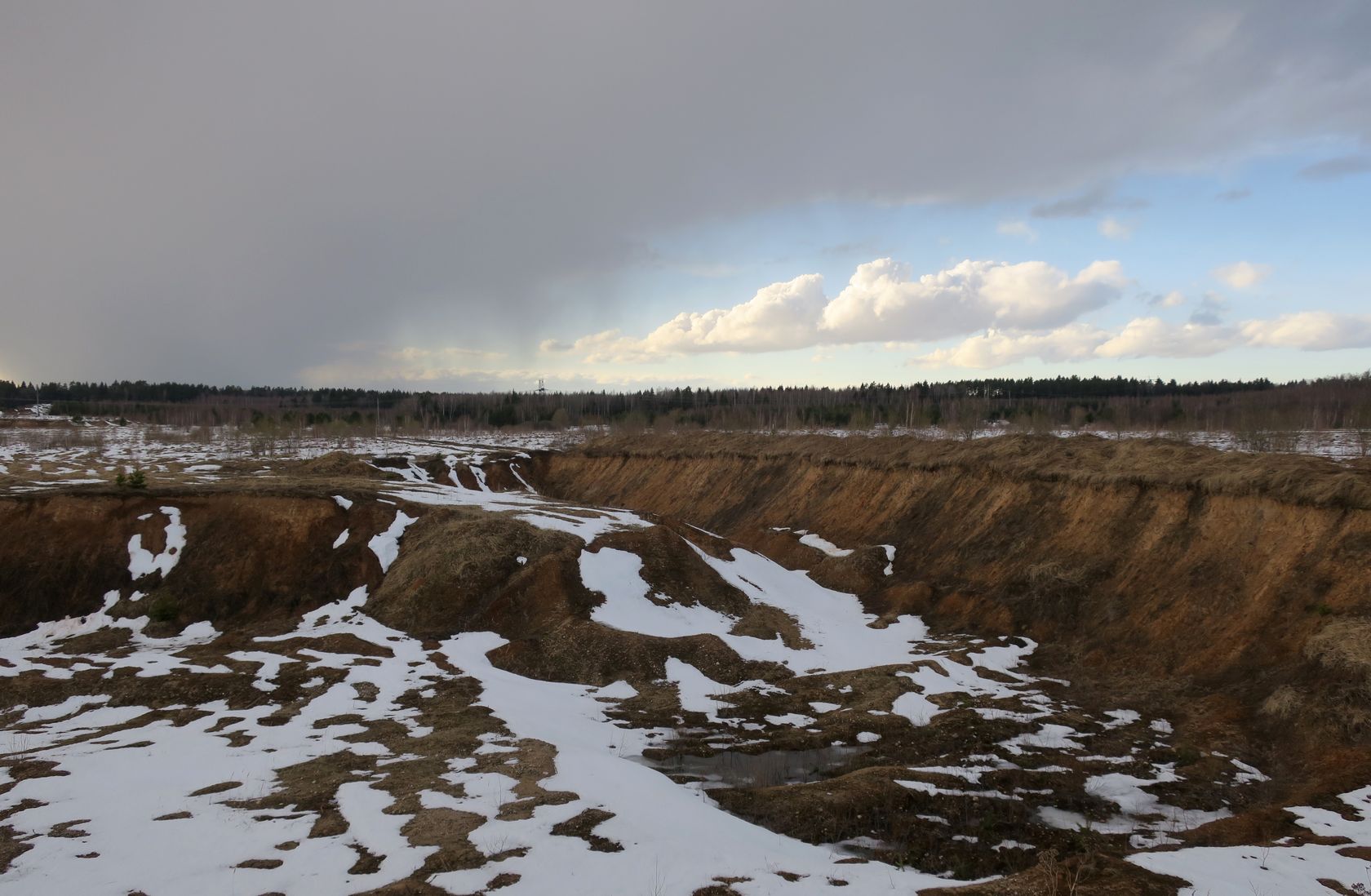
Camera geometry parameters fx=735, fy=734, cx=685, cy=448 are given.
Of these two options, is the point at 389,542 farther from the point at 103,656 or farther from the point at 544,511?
the point at 103,656

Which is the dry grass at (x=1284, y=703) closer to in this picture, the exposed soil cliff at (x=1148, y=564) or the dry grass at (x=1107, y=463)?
the exposed soil cliff at (x=1148, y=564)

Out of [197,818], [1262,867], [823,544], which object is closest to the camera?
[1262,867]

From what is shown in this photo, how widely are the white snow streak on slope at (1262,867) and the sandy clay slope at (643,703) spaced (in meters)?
0.06

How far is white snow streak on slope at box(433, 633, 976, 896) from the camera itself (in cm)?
940

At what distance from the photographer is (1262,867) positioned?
9867 mm

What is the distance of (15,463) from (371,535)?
5749 cm

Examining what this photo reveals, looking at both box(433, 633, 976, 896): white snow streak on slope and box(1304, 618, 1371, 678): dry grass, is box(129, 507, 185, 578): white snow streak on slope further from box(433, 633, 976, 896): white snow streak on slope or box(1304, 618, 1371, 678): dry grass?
box(1304, 618, 1371, 678): dry grass

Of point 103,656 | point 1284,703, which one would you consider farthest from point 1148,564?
point 103,656

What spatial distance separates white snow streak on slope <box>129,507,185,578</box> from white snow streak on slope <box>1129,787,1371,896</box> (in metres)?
31.5

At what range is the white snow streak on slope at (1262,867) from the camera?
922 cm

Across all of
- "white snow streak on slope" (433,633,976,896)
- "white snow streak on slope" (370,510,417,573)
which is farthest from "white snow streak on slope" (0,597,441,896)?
"white snow streak on slope" (370,510,417,573)

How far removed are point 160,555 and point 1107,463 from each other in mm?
38964

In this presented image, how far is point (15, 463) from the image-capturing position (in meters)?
64.8

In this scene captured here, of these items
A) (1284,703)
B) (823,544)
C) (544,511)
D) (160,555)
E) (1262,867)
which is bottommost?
(823,544)
